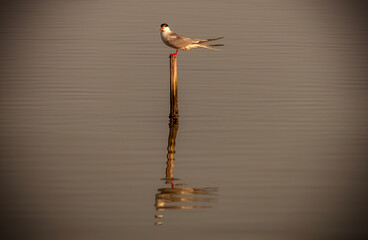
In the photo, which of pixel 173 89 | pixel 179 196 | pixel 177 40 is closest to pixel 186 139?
pixel 173 89

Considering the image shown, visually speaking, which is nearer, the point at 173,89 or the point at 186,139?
the point at 186,139

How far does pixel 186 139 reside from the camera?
21203 mm

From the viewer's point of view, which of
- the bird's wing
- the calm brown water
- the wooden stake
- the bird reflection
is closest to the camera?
the calm brown water

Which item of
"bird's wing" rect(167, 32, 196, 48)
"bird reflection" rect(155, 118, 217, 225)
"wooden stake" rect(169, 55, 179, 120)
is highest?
"bird's wing" rect(167, 32, 196, 48)

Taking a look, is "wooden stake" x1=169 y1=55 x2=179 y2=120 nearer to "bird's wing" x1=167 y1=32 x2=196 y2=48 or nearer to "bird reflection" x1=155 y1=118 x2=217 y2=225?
"bird's wing" x1=167 y1=32 x2=196 y2=48

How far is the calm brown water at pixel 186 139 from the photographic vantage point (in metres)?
14.2

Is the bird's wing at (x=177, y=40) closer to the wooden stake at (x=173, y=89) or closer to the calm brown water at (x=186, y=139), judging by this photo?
the wooden stake at (x=173, y=89)

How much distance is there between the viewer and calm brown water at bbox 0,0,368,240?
14.2 meters

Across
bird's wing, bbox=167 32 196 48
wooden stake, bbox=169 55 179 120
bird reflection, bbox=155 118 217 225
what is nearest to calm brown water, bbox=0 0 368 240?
bird reflection, bbox=155 118 217 225

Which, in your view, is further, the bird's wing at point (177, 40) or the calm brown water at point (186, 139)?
the bird's wing at point (177, 40)

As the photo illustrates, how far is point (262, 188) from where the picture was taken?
16281mm

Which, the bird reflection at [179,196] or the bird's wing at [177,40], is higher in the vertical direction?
the bird's wing at [177,40]

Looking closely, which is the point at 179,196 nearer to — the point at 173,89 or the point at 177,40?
the point at 173,89

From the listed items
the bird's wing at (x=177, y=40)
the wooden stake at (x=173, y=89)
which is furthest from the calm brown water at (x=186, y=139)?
the bird's wing at (x=177, y=40)
